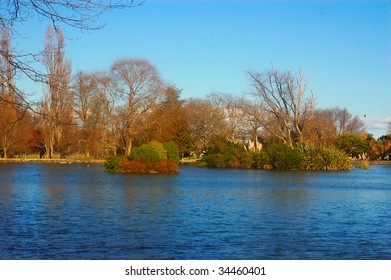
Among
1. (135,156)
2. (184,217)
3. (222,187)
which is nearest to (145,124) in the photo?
(135,156)

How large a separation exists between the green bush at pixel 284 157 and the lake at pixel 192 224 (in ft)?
55.5

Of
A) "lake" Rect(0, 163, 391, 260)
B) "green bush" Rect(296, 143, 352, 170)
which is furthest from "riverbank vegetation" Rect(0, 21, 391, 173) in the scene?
"lake" Rect(0, 163, 391, 260)

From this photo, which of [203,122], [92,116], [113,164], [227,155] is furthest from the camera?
[203,122]

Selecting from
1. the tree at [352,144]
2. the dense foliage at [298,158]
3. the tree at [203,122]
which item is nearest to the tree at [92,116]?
the dense foliage at [298,158]

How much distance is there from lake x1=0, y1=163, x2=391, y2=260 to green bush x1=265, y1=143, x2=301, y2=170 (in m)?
16.9

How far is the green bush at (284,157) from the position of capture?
1460 inches

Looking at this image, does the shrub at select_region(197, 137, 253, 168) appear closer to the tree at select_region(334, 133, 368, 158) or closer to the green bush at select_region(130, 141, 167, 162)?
the green bush at select_region(130, 141, 167, 162)

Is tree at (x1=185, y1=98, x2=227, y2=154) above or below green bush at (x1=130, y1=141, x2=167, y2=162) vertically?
above

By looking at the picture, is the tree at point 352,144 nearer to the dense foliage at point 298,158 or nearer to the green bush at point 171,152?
the dense foliage at point 298,158

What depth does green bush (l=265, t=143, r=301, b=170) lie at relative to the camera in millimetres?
37094

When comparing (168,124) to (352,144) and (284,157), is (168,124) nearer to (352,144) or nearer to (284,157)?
(284,157)

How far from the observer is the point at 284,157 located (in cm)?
3706

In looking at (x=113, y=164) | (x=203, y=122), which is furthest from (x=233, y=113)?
(x=113, y=164)

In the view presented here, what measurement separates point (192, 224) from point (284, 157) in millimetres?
25867
